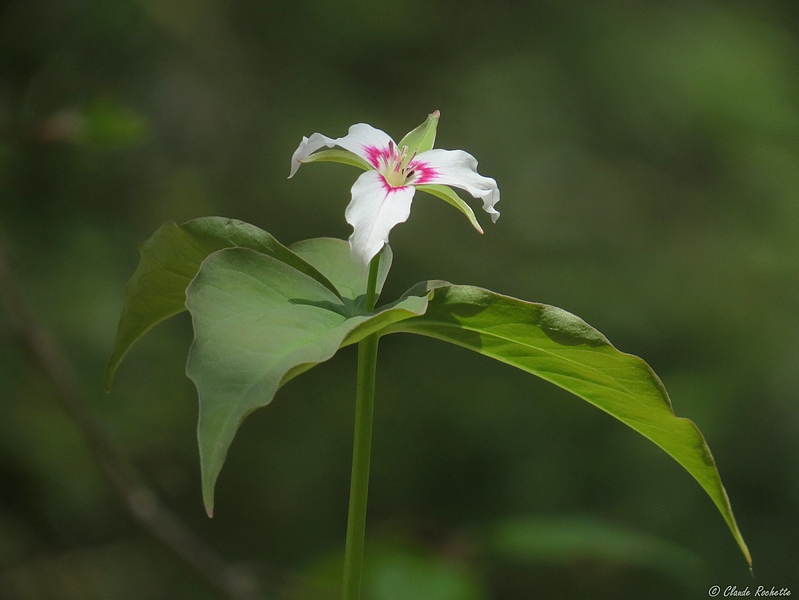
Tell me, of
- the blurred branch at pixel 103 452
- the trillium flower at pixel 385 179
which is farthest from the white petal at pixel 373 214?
the blurred branch at pixel 103 452

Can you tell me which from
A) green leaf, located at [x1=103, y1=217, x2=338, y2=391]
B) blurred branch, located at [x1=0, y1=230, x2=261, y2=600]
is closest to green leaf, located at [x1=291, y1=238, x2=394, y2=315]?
green leaf, located at [x1=103, y1=217, x2=338, y2=391]

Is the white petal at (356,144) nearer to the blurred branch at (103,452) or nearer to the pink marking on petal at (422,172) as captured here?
the pink marking on petal at (422,172)

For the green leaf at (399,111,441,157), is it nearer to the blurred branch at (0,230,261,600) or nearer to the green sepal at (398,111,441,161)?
the green sepal at (398,111,441,161)

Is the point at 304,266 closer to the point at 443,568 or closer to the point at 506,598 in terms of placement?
the point at 443,568

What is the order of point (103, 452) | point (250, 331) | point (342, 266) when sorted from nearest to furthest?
point (250, 331) → point (342, 266) → point (103, 452)

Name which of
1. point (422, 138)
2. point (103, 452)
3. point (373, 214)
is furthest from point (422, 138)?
point (103, 452)

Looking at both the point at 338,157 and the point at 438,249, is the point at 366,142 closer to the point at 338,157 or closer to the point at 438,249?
the point at 338,157
